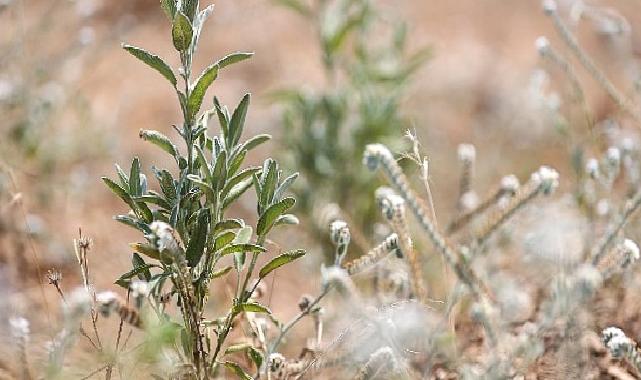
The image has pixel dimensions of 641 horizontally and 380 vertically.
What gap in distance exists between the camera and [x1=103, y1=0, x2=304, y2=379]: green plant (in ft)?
5.33

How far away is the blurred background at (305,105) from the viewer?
117 inches

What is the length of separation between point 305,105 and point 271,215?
1531 mm

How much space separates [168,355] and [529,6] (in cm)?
472

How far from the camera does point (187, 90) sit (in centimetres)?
Answer: 164

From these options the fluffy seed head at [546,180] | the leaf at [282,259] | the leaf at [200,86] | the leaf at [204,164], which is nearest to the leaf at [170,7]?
the leaf at [200,86]

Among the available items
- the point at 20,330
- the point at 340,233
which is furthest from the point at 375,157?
the point at 20,330

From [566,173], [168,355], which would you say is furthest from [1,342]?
[566,173]

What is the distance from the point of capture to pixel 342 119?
323 cm

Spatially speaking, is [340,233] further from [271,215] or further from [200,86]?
[200,86]

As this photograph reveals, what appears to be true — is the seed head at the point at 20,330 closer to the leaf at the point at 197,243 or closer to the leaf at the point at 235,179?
the leaf at the point at 197,243

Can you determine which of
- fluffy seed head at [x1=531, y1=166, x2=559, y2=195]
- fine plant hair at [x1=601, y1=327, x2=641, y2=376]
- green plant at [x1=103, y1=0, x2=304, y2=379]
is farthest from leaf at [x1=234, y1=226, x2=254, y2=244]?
fine plant hair at [x1=601, y1=327, x2=641, y2=376]

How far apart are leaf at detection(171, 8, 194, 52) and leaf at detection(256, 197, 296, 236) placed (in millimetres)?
293

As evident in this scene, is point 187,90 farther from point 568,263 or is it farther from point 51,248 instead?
point 51,248

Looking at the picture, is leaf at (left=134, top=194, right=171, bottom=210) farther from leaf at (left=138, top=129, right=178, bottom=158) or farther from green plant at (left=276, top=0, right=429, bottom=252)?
green plant at (left=276, top=0, right=429, bottom=252)
